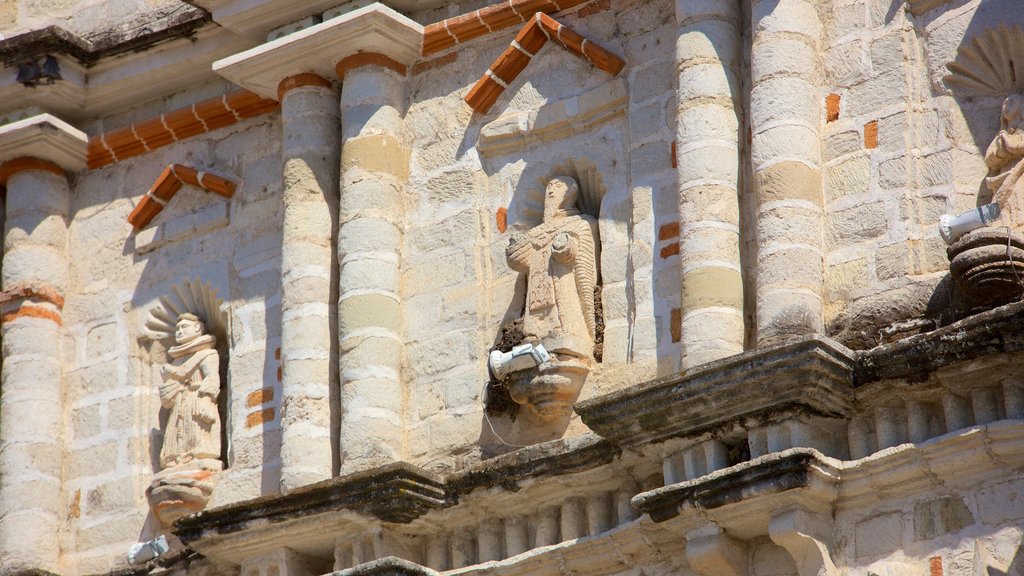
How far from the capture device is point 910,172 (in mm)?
10328

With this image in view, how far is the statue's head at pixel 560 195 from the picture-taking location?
37.0 ft

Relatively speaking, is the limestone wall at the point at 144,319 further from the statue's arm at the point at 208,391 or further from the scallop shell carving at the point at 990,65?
the scallop shell carving at the point at 990,65

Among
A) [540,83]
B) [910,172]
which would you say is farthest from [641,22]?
[910,172]

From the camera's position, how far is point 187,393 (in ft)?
40.0

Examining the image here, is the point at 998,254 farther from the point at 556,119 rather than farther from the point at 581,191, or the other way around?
the point at 556,119

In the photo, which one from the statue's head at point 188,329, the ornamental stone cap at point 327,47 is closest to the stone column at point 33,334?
the statue's head at point 188,329

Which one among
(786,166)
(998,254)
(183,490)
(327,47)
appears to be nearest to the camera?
(998,254)

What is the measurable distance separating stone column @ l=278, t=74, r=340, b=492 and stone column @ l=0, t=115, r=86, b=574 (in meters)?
1.46

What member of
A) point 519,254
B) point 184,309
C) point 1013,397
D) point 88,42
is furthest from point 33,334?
point 1013,397

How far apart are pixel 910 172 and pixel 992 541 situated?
1730 mm

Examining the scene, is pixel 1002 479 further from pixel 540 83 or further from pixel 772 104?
pixel 540 83

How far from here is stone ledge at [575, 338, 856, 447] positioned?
381 inches

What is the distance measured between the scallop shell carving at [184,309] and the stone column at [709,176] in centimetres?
283

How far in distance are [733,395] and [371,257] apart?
240cm
